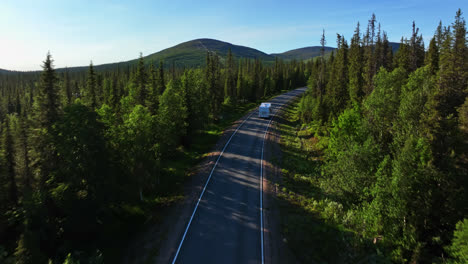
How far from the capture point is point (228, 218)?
868 inches

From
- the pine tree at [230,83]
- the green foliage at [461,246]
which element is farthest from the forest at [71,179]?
the pine tree at [230,83]

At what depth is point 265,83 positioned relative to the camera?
107812mm

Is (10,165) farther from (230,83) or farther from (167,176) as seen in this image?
(230,83)

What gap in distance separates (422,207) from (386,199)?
215cm

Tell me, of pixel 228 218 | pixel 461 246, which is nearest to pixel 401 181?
pixel 461 246

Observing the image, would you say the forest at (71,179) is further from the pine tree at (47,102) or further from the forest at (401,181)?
the forest at (401,181)

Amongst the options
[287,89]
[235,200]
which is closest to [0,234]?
[235,200]

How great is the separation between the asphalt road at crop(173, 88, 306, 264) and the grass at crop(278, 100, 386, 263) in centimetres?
275

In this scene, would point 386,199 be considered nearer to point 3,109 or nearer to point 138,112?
point 138,112

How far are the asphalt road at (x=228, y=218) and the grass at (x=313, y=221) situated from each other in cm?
275

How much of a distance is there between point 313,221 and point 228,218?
731cm

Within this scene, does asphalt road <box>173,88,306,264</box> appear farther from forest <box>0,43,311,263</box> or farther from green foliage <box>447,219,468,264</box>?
green foliage <box>447,219,468,264</box>

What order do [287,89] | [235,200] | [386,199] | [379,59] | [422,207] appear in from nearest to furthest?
[422,207]
[386,199]
[235,200]
[379,59]
[287,89]

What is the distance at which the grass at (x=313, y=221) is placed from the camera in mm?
18094
